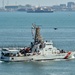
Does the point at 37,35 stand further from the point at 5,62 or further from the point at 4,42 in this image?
the point at 4,42

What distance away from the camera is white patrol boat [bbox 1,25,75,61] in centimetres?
9281

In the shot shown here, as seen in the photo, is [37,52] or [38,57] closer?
[38,57]

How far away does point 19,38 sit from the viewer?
133125mm

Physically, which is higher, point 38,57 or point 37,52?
point 37,52

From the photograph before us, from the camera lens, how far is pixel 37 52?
9444cm

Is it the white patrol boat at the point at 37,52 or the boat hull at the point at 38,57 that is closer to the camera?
the boat hull at the point at 38,57

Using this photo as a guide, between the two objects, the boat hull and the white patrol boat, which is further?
the white patrol boat

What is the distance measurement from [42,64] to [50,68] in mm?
4943

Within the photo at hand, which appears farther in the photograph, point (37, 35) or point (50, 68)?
point (37, 35)

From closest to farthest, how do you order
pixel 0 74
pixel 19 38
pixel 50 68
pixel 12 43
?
1. pixel 0 74
2. pixel 50 68
3. pixel 12 43
4. pixel 19 38

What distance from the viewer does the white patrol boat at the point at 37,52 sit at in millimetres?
92812

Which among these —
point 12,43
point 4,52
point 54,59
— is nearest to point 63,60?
point 54,59

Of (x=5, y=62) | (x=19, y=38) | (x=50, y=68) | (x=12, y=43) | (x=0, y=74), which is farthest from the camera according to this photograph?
(x=19, y=38)

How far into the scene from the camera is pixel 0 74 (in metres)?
78.9
